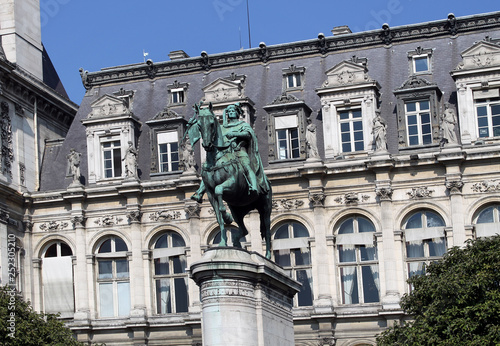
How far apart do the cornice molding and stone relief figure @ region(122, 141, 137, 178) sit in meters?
5.53

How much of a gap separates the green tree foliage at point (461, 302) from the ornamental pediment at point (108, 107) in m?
18.6

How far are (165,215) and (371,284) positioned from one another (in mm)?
9102

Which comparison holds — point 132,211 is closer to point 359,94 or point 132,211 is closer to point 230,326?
point 359,94

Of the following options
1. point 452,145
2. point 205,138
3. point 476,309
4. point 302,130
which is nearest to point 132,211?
point 302,130

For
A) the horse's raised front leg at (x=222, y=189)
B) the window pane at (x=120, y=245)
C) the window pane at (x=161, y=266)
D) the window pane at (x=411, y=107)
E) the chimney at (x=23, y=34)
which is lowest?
the horse's raised front leg at (x=222, y=189)

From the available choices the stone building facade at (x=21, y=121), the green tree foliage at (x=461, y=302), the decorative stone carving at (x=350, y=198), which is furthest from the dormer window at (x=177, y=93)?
the green tree foliage at (x=461, y=302)

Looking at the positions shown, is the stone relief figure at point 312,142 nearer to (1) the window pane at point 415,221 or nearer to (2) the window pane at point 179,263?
(1) the window pane at point 415,221

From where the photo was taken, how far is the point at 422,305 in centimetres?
4197

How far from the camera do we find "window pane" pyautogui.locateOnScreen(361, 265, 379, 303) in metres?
51.4

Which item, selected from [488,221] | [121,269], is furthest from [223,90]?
[488,221]

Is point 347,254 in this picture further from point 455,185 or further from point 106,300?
point 106,300

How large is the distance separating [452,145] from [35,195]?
17.8 meters

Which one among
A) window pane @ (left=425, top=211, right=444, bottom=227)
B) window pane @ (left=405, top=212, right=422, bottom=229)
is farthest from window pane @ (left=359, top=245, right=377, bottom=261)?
window pane @ (left=425, top=211, right=444, bottom=227)

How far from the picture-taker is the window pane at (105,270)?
5444cm
